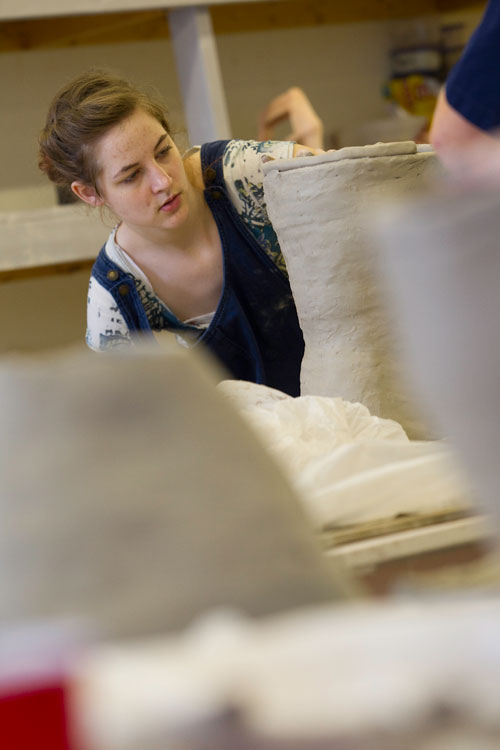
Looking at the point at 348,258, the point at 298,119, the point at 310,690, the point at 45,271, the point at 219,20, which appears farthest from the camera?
the point at 219,20

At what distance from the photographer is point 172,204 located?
7.38 feet

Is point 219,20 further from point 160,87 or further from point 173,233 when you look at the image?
point 173,233

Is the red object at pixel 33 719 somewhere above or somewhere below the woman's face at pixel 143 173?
below

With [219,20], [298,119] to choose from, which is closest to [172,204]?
[298,119]

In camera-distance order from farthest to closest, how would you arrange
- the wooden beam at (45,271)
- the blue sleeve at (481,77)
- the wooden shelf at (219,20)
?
the wooden beam at (45,271), the wooden shelf at (219,20), the blue sleeve at (481,77)

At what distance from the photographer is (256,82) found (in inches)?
182

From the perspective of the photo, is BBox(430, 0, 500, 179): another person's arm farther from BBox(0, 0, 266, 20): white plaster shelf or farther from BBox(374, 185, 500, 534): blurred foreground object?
BBox(0, 0, 266, 20): white plaster shelf

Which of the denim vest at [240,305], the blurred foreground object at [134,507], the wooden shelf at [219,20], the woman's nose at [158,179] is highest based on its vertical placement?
the wooden shelf at [219,20]

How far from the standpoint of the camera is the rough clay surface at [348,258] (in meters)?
1.77

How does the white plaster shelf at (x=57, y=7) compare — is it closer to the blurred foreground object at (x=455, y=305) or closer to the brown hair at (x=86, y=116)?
the brown hair at (x=86, y=116)

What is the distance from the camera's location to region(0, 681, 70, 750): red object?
14.7 inches

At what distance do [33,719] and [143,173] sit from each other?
195cm

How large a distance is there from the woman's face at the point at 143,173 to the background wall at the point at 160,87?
7.21ft

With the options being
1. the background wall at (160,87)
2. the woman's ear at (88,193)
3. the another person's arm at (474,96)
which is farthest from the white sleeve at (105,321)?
the background wall at (160,87)
